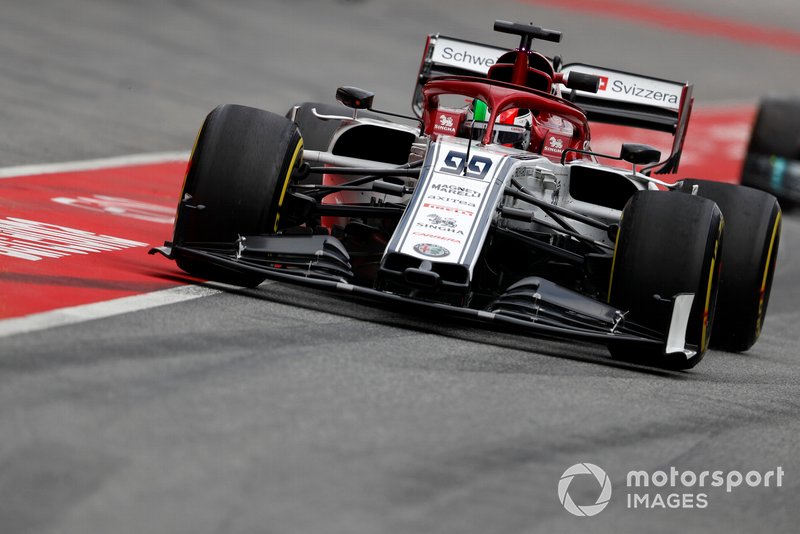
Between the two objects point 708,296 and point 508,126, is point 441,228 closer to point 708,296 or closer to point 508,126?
point 708,296

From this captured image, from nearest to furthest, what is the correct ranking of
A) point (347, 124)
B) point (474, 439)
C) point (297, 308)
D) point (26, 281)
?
point (474, 439) < point (26, 281) < point (297, 308) < point (347, 124)

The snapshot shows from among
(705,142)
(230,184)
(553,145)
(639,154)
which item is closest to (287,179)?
(230,184)

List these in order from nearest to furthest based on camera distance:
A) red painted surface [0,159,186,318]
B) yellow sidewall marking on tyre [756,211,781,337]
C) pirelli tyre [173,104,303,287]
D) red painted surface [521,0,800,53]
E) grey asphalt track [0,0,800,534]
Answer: grey asphalt track [0,0,800,534], red painted surface [0,159,186,318], pirelli tyre [173,104,303,287], yellow sidewall marking on tyre [756,211,781,337], red painted surface [521,0,800,53]

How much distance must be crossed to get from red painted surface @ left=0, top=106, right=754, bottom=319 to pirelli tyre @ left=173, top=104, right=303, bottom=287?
1.02 feet

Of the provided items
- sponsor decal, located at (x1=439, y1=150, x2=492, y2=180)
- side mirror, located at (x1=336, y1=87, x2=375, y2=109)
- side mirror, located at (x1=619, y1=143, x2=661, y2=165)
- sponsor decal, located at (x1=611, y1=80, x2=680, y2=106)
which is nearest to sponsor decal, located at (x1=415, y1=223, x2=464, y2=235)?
sponsor decal, located at (x1=439, y1=150, x2=492, y2=180)

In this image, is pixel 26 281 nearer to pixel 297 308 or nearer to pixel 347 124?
pixel 297 308

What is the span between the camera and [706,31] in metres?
37.2

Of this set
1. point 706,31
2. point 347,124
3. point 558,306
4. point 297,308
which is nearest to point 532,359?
point 558,306

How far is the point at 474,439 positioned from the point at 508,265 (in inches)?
103

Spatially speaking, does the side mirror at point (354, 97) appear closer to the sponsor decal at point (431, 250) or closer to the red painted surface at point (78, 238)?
the red painted surface at point (78, 238)

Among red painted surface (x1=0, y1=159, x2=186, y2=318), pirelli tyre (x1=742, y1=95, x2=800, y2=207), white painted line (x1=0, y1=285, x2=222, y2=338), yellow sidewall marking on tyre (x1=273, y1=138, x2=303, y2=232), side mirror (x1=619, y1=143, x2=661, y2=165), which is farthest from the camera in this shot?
pirelli tyre (x1=742, y1=95, x2=800, y2=207)

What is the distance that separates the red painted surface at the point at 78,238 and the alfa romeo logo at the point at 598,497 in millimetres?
2301

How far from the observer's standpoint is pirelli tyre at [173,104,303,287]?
22.3 ft
